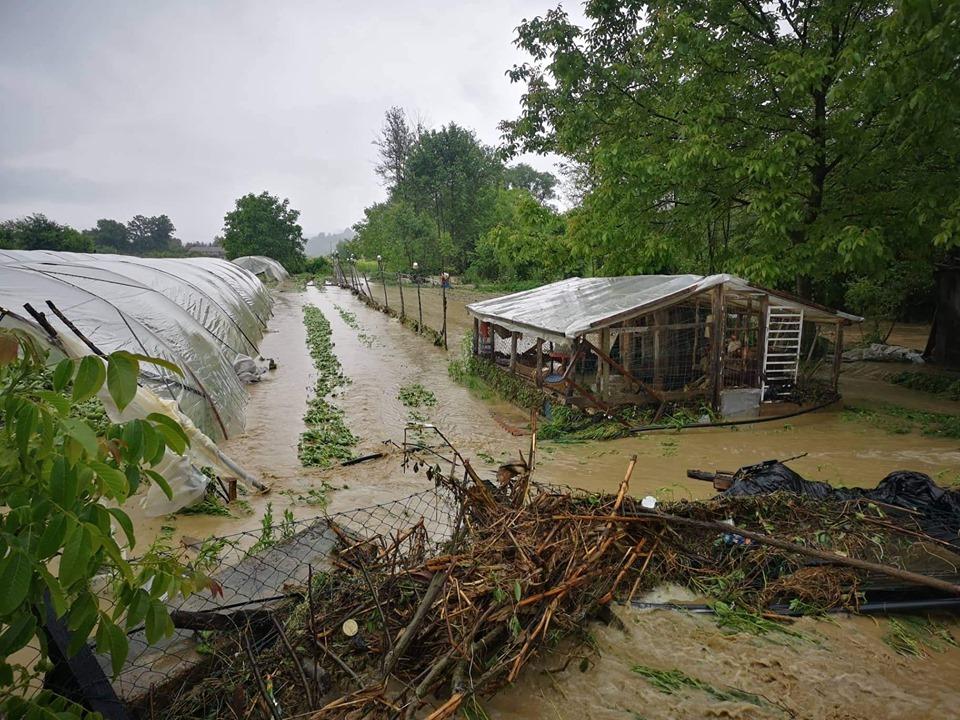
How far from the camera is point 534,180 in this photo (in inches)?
3095

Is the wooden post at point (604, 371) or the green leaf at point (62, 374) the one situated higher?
the green leaf at point (62, 374)

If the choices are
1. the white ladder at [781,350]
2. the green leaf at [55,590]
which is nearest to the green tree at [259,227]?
the white ladder at [781,350]

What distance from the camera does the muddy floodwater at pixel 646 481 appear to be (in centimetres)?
353

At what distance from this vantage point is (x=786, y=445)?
10266mm

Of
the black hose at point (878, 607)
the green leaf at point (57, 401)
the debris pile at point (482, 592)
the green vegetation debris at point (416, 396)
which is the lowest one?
the green vegetation debris at point (416, 396)

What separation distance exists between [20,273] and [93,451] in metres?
11.1

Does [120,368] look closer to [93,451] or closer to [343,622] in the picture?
[93,451]

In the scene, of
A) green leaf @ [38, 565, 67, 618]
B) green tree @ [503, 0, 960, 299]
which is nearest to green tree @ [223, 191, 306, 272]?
green tree @ [503, 0, 960, 299]

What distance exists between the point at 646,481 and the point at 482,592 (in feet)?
18.0

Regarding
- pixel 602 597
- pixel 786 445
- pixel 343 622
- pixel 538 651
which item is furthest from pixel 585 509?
pixel 786 445

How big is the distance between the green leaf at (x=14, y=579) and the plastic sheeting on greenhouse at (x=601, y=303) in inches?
376

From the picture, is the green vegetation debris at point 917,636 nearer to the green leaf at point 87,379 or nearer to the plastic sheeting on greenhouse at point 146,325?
the green leaf at point 87,379

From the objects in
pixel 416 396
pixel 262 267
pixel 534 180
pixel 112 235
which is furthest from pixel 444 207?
pixel 112 235

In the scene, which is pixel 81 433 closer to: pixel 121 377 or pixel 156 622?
pixel 121 377
